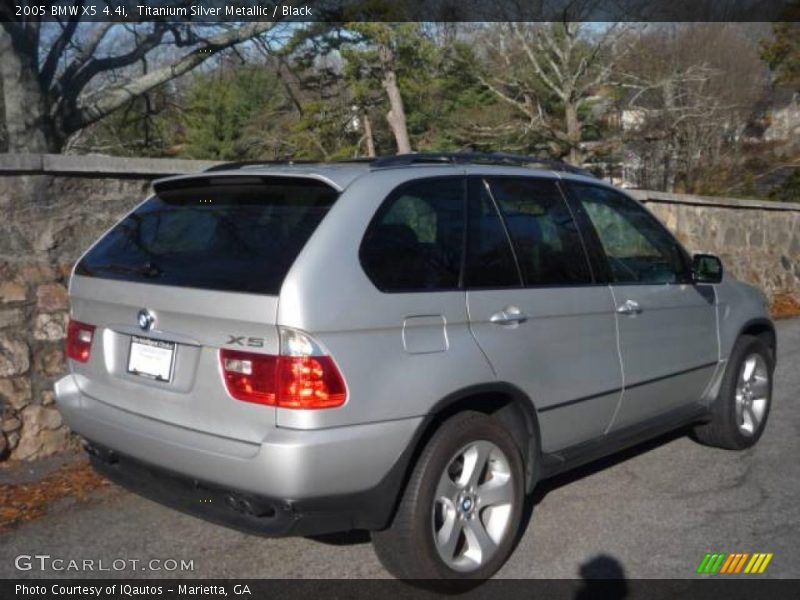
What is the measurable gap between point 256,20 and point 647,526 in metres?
9.81

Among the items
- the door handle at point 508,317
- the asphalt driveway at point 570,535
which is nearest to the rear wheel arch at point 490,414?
the door handle at point 508,317

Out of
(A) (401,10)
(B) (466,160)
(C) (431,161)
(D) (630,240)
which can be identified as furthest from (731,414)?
(A) (401,10)

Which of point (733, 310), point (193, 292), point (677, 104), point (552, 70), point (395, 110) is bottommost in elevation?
point (733, 310)

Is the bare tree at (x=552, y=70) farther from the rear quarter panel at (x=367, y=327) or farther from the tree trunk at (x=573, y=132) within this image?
the rear quarter panel at (x=367, y=327)

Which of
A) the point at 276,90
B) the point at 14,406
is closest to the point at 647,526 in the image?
the point at 14,406

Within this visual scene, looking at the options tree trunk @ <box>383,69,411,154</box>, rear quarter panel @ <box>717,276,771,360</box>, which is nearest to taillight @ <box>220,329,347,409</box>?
rear quarter panel @ <box>717,276,771,360</box>

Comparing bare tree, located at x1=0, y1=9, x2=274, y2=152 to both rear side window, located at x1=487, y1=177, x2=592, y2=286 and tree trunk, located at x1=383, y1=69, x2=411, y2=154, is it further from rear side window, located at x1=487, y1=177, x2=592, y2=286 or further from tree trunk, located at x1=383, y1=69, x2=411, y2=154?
rear side window, located at x1=487, y1=177, x2=592, y2=286

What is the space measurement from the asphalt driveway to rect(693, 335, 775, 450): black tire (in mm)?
279

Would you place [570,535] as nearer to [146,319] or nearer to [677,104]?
[146,319]

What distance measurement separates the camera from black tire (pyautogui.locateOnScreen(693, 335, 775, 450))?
18.1 feet

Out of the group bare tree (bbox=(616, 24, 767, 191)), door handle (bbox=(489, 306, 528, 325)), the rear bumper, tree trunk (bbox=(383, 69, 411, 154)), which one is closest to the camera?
the rear bumper

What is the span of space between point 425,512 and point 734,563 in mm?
1619

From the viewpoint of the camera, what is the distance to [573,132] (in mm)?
19656

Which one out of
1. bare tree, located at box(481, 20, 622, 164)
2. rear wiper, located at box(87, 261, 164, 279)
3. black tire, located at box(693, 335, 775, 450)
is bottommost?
black tire, located at box(693, 335, 775, 450)
